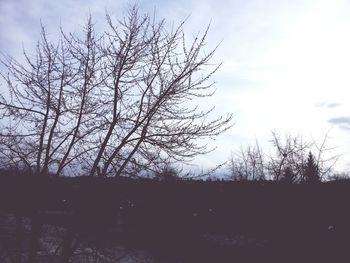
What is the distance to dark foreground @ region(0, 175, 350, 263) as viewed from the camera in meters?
8.48

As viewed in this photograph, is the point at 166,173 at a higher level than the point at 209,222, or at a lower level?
higher

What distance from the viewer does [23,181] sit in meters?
6.33

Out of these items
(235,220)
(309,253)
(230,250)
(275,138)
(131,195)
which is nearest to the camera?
(309,253)

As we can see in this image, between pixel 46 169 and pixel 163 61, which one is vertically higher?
pixel 163 61

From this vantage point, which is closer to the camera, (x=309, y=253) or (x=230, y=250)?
(x=309, y=253)

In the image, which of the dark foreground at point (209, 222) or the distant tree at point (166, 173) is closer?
the distant tree at point (166, 173)

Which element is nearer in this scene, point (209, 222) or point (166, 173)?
point (166, 173)

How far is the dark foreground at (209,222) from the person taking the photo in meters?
8.48

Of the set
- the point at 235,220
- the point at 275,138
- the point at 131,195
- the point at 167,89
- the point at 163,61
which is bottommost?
the point at 235,220

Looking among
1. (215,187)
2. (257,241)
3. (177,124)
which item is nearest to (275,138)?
(215,187)

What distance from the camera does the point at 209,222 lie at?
17.2 m

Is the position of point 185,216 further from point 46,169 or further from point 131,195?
point 46,169

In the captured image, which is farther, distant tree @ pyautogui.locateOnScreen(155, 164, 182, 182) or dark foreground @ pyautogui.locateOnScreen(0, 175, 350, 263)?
dark foreground @ pyautogui.locateOnScreen(0, 175, 350, 263)

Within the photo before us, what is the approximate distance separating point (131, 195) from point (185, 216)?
302 cm
